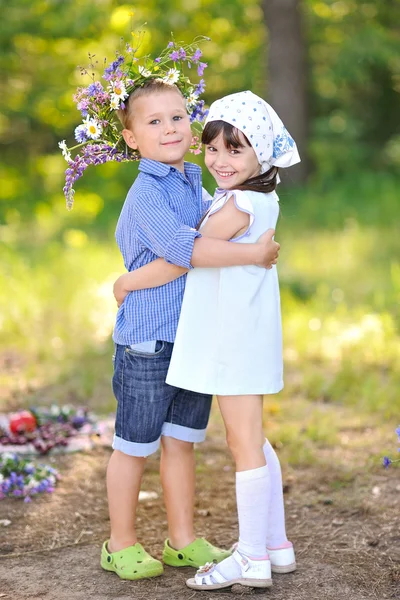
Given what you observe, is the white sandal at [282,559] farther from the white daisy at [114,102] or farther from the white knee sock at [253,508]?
the white daisy at [114,102]

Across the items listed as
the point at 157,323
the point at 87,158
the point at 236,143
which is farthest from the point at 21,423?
the point at 236,143

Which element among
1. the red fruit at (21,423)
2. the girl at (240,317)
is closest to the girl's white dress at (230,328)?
the girl at (240,317)

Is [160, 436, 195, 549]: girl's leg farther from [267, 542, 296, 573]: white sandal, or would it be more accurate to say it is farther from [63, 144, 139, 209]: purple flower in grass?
[63, 144, 139, 209]: purple flower in grass

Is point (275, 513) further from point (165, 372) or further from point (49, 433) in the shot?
point (49, 433)

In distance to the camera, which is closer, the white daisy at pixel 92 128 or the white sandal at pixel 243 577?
the white sandal at pixel 243 577

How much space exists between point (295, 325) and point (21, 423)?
238 cm

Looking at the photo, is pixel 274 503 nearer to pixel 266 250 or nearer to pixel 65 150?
pixel 266 250

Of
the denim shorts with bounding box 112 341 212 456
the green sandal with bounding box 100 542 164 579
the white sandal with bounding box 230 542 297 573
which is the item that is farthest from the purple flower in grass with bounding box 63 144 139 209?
the white sandal with bounding box 230 542 297 573

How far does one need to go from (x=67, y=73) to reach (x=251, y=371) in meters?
10.2

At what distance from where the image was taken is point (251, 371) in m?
2.90

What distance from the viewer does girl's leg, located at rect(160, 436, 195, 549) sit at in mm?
3180

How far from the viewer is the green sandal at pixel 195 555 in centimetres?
318

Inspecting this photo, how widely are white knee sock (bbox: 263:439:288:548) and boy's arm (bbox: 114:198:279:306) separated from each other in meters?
0.63

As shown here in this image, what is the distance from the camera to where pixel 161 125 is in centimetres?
296
